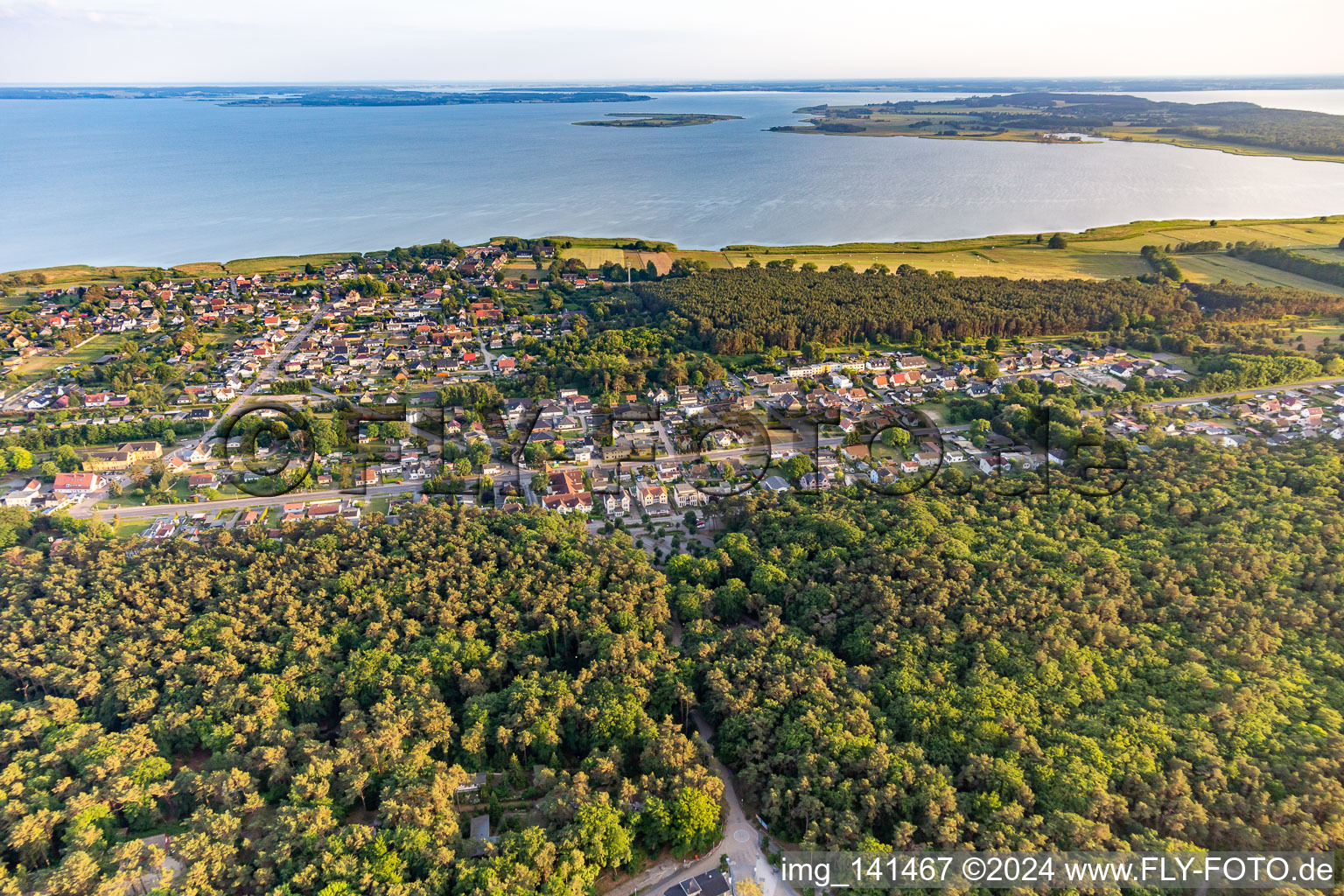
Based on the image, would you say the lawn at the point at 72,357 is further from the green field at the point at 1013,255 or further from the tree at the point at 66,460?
the green field at the point at 1013,255

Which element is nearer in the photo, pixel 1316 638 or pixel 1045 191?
pixel 1316 638

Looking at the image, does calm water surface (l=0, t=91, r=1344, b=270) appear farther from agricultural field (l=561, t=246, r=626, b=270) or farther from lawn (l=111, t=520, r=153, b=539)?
lawn (l=111, t=520, r=153, b=539)

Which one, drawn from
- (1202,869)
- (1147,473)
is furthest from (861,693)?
(1147,473)

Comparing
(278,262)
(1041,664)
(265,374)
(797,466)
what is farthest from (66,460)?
(278,262)

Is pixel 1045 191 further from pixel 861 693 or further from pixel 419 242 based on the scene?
pixel 861 693

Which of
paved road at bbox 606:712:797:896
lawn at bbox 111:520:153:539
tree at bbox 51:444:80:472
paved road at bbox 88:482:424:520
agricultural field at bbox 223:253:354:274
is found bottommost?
paved road at bbox 606:712:797:896

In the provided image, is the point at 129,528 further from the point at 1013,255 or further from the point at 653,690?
the point at 1013,255

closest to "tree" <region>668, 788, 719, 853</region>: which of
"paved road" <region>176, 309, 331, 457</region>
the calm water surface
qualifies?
"paved road" <region>176, 309, 331, 457</region>
